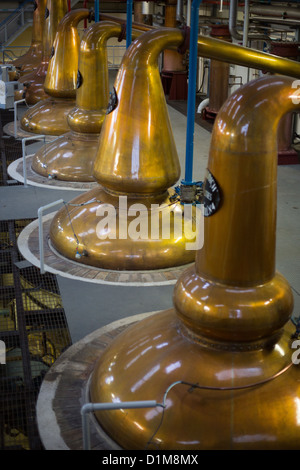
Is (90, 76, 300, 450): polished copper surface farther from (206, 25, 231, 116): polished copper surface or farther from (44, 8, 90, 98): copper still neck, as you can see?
(206, 25, 231, 116): polished copper surface

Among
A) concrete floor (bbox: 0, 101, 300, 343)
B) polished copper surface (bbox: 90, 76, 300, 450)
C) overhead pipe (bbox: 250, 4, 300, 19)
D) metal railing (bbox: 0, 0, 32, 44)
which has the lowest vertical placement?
concrete floor (bbox: 0, 101, 300, 343)

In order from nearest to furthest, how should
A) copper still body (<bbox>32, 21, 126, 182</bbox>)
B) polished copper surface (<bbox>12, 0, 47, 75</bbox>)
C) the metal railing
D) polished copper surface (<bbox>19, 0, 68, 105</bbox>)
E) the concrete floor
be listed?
the concrete floor, copper still body (<bbox>32, 21, 126, 182</bbox>), polished copper surface (<bbox>19, 0, 68, 105</bbox>), polished copper surface (<bbox>12, 0, 47, 75</bbox>), the metal railing

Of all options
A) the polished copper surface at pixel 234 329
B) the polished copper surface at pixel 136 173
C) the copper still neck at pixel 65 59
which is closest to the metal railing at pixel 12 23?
the copper still neck at pixel 65 59

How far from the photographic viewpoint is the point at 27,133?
13.0m

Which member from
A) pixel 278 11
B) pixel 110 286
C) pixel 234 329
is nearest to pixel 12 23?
pixel 278 11

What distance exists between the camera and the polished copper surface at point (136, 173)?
21.0 feet

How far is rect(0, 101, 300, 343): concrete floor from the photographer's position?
5.77 meters

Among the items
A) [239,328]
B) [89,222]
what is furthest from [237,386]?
[89,222]

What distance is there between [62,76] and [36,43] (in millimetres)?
7652

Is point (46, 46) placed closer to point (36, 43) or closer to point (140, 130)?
point (36, 43)

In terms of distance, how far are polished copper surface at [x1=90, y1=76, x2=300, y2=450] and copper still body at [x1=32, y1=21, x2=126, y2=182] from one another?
16.0 ft

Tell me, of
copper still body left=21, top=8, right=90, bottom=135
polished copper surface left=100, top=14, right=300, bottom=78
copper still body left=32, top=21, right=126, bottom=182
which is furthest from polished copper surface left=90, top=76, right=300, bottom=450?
copper still body left=21, top=8, right=90, bottom=135

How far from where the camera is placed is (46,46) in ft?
47.1
